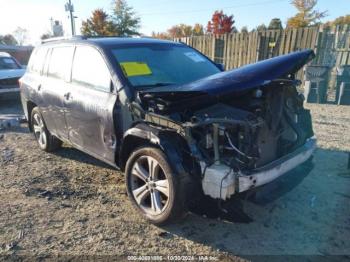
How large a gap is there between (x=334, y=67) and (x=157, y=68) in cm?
875

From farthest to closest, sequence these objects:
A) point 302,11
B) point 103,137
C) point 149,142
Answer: point 302,11, point 103,137, point 149,142

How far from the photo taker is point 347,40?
1016cm

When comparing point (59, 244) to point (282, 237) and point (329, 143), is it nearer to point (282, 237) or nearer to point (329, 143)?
point (282, 237)

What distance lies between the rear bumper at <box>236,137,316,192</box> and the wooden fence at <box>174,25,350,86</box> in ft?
19.4

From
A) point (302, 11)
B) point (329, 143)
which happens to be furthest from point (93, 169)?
point (302, 11)

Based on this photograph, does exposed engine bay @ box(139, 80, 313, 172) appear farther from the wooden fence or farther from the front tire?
the wooden fence

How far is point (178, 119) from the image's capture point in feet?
10.1

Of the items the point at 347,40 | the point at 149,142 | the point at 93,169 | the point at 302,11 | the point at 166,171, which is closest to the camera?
the point at 166,171

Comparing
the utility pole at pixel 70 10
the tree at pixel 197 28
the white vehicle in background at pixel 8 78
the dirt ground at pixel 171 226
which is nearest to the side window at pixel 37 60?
the dirt ground at pixel 171 226

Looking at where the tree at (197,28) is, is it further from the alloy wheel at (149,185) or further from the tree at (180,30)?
the alloy wheel at (149,185)

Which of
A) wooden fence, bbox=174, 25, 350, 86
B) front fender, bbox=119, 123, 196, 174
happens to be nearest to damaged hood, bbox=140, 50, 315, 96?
front fender, bbox=119, 123, 196, 174

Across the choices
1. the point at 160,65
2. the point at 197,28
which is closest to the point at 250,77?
the point at 160,65

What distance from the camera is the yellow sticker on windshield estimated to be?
3.70 meters

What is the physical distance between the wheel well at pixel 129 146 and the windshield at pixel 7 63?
967 cm
